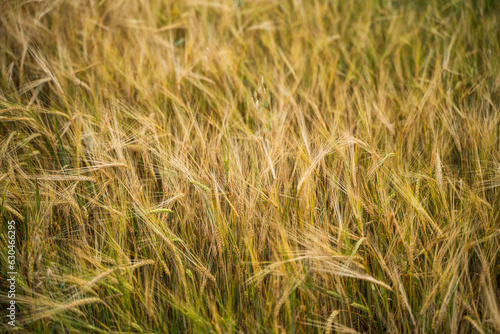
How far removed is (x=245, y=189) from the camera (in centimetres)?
96

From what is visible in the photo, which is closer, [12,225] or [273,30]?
[12,225]

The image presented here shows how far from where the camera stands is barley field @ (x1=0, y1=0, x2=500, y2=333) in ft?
2.78

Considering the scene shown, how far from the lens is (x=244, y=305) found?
2.96 feet

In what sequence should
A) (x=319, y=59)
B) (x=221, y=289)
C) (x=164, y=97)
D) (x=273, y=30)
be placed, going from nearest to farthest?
(x=221, y=289) < (x=164, y=97) < (x=319, y=59) < (x=273, y=30)

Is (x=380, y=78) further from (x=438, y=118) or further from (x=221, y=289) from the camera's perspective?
(x=221, y=289)

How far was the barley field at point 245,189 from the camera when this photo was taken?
0.85m

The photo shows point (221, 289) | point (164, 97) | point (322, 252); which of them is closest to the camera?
point (322, 252)

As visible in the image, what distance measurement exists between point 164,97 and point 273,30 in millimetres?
831

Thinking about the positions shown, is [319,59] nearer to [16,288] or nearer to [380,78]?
[380,78]

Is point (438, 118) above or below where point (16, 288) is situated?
above

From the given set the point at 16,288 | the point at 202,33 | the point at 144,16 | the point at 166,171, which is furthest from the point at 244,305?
the point at 144,16

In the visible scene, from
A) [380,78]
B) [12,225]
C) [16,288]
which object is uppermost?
[380,78]

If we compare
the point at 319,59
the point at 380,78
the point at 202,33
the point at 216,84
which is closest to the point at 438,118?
the point at 380,78

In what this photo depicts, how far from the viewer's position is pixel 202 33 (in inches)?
68.7
